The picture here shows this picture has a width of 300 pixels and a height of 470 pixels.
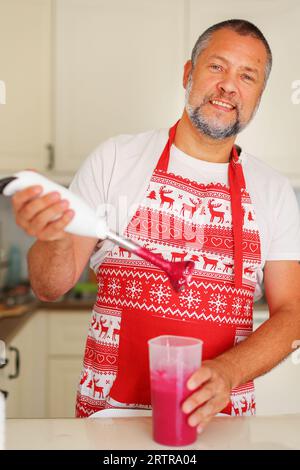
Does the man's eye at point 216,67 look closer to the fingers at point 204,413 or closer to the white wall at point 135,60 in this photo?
the fingers at point 204,413

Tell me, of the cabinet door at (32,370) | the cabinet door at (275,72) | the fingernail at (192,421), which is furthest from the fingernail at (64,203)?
the cabinet door at (275,72)

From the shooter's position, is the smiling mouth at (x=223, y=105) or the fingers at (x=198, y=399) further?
the smiling mouth at (x=223, y=105)

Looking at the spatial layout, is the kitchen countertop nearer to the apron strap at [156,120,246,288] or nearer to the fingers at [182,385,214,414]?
the fingers at [182,385,214,414]

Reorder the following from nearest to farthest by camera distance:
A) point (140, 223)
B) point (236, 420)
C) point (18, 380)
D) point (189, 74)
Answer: point (236, 420), point (140, 223), point (189, 74), point (18, 380)

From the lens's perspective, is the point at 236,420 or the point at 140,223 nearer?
the point at 236,420

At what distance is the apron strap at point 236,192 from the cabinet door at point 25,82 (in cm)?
128

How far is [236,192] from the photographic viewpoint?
3.93 feet

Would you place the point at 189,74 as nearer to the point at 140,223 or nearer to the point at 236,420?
the point at 140,223

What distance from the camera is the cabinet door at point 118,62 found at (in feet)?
7.79

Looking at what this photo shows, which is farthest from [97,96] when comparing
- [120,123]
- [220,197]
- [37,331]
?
[220,197]

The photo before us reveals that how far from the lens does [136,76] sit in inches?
94.3

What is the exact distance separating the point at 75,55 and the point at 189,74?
3.92 feet

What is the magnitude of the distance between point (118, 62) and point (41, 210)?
173cm

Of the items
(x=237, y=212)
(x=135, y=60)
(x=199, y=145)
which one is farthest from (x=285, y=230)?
(x=135, y=60)
